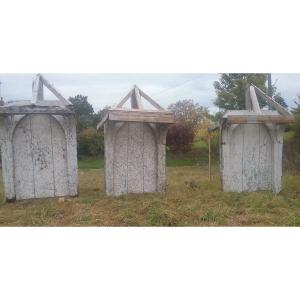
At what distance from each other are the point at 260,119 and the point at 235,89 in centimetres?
59

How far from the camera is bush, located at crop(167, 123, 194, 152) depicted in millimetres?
4615

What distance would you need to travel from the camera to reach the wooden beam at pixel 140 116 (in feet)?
14.3

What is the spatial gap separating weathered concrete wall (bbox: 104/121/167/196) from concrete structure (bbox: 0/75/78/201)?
59 centimetres

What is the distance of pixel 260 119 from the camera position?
15.5ft

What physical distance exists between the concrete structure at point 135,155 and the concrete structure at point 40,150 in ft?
1.70

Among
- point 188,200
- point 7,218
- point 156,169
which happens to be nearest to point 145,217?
point 188,200

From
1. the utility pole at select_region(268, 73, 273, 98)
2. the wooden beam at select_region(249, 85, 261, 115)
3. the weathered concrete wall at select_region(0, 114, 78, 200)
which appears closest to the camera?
the utility pole at select_region(268, 73, 273, 98)

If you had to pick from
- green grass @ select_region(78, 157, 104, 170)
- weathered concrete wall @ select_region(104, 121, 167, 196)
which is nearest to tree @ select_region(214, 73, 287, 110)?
weathered concrete wall @ select_region(104, 121, 167, 196)

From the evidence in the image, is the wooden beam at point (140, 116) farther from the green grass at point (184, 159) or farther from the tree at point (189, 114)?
the green grass at point (184, 159)

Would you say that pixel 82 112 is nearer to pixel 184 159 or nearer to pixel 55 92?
pixel 55 92

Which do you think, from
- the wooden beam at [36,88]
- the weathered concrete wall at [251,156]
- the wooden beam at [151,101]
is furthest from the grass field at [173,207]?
the wooden beam at [36,88]

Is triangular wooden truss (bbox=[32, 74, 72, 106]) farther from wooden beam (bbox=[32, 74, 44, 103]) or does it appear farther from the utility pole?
the utility pole

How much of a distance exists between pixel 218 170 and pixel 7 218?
2.99 m
